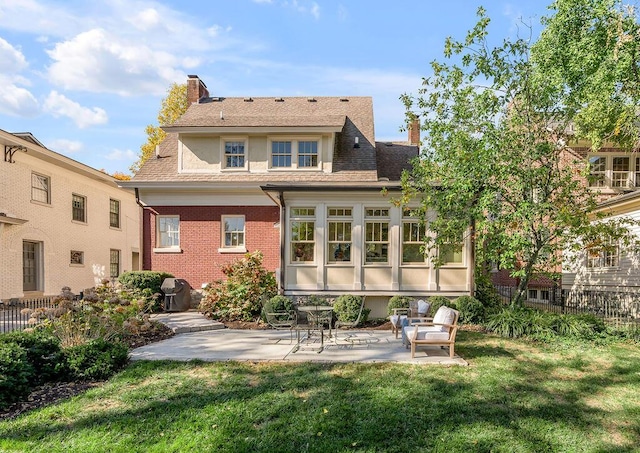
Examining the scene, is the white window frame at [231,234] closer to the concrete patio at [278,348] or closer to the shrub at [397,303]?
the concrete patio at [278,348]

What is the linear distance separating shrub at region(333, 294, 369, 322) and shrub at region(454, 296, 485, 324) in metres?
2.70

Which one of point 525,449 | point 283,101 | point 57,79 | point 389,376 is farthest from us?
point 283,101

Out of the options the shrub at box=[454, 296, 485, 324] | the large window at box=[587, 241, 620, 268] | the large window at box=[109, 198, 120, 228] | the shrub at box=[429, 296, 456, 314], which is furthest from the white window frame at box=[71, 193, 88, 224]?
the large window at box=[587, 241, 620, 268]

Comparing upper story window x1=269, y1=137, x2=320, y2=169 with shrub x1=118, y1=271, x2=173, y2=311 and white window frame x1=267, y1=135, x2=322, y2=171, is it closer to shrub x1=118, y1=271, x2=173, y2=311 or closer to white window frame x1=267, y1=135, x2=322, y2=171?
white window frame x1=267, y1=135, x2=322, y2=171

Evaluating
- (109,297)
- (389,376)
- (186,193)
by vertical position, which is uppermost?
(186,193)

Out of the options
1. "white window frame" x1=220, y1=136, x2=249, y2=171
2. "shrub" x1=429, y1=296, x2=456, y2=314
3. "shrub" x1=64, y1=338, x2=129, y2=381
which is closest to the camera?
"shrub" x1=64, y1=338, x2=129, y2=381

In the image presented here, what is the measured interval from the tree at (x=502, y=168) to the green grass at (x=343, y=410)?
3.81 metres

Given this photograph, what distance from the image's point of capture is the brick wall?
1472cm

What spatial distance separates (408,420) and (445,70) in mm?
9091

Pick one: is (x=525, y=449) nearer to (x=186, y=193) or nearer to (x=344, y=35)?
(x=344, y=35)

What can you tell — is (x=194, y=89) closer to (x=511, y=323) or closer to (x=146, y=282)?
(x=146, y=282)

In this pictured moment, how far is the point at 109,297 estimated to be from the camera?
881cm

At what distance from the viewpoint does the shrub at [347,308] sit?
10617mm

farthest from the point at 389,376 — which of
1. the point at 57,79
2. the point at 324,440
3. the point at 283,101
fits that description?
the point at 283,101
